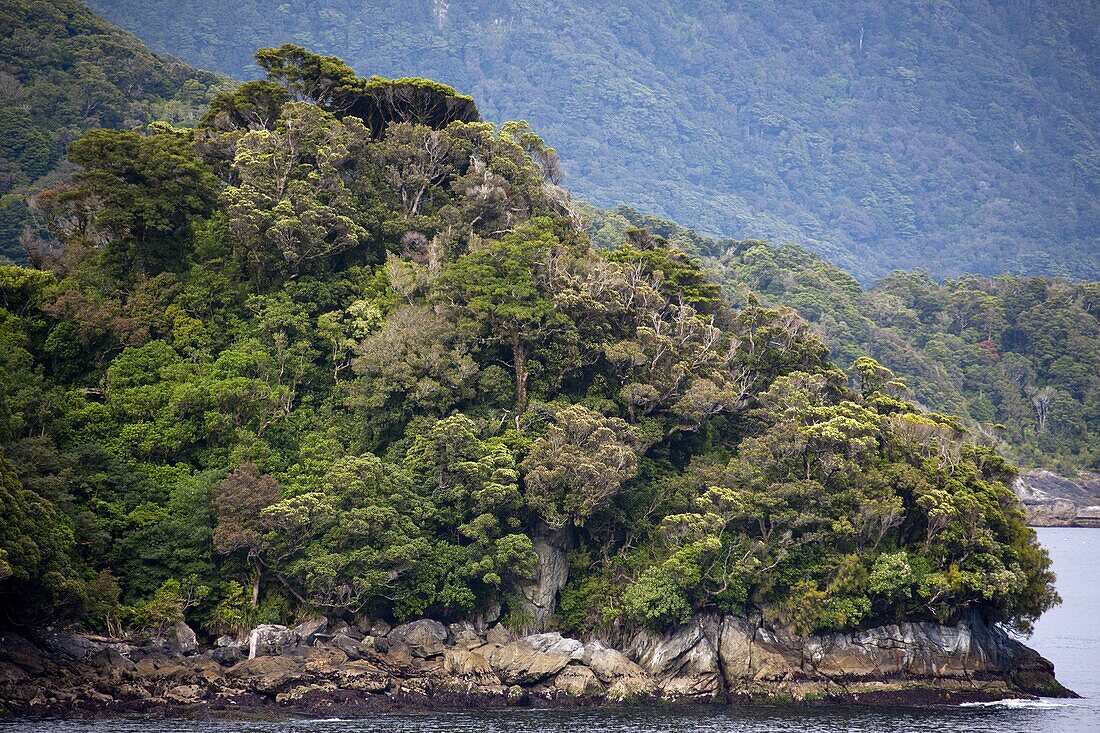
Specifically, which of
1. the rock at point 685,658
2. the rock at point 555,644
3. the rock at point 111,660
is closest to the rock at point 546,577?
the rock at point 555,644

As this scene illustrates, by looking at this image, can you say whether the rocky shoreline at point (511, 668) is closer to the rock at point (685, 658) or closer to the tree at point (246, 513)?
the rock at point (685, 658)

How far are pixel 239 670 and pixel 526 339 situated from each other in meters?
19.2

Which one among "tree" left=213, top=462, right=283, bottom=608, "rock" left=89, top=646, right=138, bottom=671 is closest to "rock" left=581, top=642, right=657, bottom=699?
"tree" left=213, top=462, right=283, bottom=608

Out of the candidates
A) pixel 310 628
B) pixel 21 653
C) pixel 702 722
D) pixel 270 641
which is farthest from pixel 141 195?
pixel 702 722

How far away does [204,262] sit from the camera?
188 ft

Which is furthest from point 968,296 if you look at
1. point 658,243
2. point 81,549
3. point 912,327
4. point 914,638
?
point 81,549

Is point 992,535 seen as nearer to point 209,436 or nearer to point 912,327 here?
point 209,436

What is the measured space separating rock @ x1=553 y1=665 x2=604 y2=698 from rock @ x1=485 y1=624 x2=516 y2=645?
2.67 m

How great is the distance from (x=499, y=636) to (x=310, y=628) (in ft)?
25.4

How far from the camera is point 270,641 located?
45.8 m

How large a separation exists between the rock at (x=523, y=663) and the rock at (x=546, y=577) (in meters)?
2.18

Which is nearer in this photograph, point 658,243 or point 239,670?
point 239,670

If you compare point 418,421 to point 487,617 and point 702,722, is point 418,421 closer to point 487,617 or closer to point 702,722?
point 487,617

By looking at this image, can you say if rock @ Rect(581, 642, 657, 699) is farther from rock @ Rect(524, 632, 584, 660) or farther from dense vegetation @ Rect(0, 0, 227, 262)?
dense vegetation @ Rect(0, 0, 227, 262)
